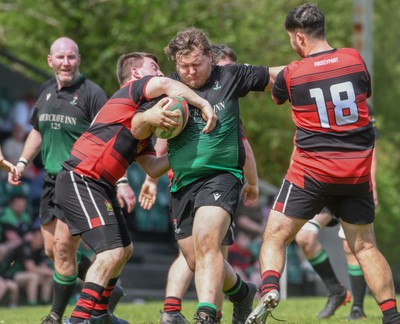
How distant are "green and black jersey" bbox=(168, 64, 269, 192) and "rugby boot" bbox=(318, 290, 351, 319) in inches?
132

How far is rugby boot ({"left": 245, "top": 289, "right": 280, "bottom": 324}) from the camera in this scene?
6691mm

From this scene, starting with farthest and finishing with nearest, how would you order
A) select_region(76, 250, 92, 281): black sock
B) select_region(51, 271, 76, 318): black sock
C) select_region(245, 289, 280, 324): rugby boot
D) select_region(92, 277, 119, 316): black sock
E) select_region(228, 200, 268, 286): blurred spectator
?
select_region(228, 200, 268, 286): blurred spectator
select_region(76, 250, 92, 281): black sock
select_region(51, 271, 76, 318): black sock
select_region(92, 277, 119, 316): black sock
select_region(245, 289, 280, 324): rugby boot

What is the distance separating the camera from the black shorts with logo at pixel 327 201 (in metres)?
7.09

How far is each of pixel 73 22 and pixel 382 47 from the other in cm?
2010

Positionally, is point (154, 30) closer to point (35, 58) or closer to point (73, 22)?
point (73, 22)

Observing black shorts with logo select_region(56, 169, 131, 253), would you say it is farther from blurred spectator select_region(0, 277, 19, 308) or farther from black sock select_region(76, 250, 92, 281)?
blurred spectator select_region(0, 277, 19, 308)

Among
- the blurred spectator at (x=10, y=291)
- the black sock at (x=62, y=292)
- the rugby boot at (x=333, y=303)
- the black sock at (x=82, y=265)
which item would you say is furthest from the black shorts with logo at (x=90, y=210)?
the blurred spectator at (x=10, y=291)

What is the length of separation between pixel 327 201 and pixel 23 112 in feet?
35.7

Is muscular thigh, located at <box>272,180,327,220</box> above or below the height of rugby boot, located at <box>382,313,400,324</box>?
above

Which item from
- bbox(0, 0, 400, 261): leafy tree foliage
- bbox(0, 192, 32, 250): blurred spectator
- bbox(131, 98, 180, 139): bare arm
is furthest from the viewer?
bbox(0, 0, 400, 261): leafy tree foliage

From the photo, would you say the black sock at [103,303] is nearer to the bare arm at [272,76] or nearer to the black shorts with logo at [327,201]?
the black shorts with logo at [327,201]

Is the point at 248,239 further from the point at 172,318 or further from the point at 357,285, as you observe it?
the point at 172,318

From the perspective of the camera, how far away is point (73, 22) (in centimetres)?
2133

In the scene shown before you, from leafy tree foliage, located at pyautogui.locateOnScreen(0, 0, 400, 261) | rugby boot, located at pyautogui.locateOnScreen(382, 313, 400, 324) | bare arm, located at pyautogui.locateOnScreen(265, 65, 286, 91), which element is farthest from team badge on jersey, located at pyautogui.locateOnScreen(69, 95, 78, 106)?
leafy tree foliage, located at pyautogui.locateOnScreen(0, 0, 400, 261)
